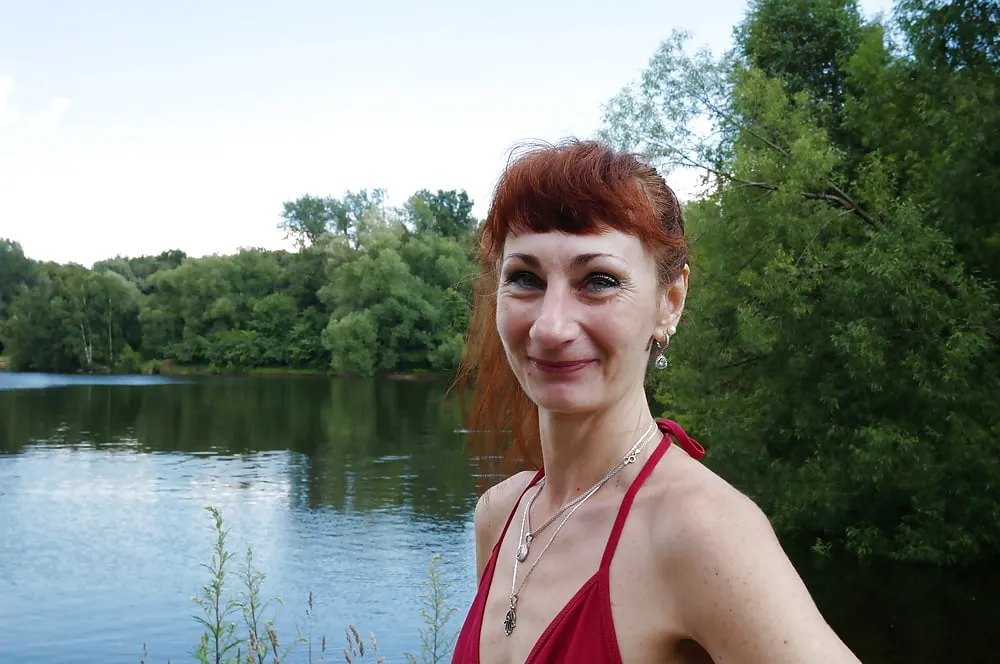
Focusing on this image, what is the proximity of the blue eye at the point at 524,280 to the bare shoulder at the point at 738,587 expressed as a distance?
1.33 ft

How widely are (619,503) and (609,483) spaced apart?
7cm

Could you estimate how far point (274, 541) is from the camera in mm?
19766

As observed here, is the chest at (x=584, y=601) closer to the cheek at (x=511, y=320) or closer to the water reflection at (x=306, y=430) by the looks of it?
the cheek at (x=511, y=320)

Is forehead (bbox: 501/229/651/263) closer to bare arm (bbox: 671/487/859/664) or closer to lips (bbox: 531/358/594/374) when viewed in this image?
lips (bbox: 531/358/594/374)

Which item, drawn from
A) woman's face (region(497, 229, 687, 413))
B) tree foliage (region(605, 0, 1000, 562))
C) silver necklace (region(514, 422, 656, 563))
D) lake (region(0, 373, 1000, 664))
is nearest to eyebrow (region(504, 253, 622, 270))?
woman's face (region(497, 229, 687, 413))

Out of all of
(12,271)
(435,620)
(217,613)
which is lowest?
(435,620)

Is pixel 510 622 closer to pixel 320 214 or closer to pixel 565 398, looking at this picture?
pixel 565 398

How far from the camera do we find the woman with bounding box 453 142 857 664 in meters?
1.21

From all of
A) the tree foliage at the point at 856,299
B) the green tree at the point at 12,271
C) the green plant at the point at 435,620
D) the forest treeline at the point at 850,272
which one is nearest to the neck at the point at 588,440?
the green plant at the point at 435,620

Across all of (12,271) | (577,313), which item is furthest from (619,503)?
(12,271)

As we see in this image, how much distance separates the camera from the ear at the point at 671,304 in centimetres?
159

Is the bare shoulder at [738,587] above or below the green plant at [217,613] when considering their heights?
above

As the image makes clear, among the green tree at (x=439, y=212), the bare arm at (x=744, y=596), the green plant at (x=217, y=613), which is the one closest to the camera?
the bare arm at (x=744, y=596)

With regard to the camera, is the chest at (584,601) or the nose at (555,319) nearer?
the chest at (584,601)
